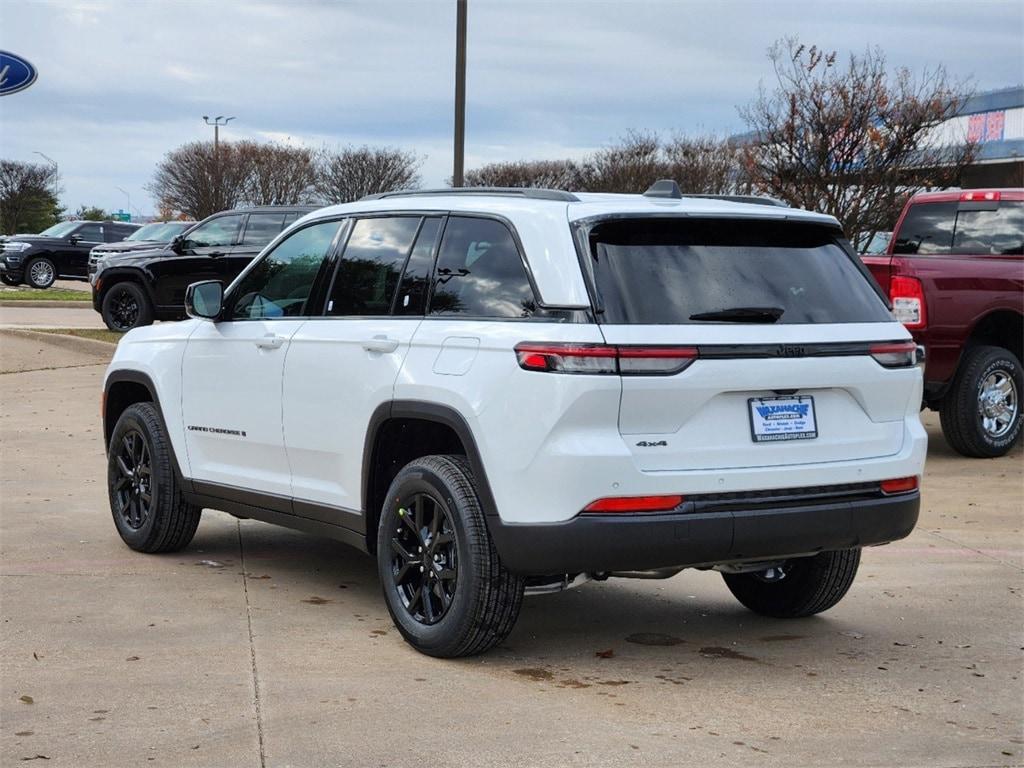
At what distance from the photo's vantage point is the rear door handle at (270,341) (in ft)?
21.6

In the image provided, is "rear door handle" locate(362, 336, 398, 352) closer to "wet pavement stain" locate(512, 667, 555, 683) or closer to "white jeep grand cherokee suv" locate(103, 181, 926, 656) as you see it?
"white jeep grand cherokee suv" locate(103, 181, 926, 656)

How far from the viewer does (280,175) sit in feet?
208

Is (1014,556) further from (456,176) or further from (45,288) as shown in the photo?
(45,288)

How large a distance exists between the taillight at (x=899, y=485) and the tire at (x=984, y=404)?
5.77 metres

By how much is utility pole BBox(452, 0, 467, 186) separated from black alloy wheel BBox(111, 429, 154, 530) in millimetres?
12427

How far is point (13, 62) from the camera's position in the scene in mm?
17312

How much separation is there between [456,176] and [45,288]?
18.4 m

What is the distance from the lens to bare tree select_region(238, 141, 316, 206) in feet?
207

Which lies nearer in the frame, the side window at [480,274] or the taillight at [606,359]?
the taillight at [606,359]

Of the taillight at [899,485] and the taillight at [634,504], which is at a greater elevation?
the taillight at [634,504]

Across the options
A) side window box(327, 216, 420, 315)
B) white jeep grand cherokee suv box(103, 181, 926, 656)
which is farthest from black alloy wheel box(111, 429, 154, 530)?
side window box(327, 216, 420, 315)

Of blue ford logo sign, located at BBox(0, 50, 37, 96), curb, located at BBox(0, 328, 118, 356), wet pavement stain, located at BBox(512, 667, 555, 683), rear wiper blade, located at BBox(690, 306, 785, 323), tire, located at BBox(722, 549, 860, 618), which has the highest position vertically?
blue ford logo sign, located at BBox(0, 50, 37, 96)

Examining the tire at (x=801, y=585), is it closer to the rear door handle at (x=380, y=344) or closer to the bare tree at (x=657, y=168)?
the rear door handle at (x=380, y=344)

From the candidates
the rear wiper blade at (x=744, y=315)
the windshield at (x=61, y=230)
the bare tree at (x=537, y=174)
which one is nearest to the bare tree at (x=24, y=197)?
the bare tree at (x=537, y=174)
